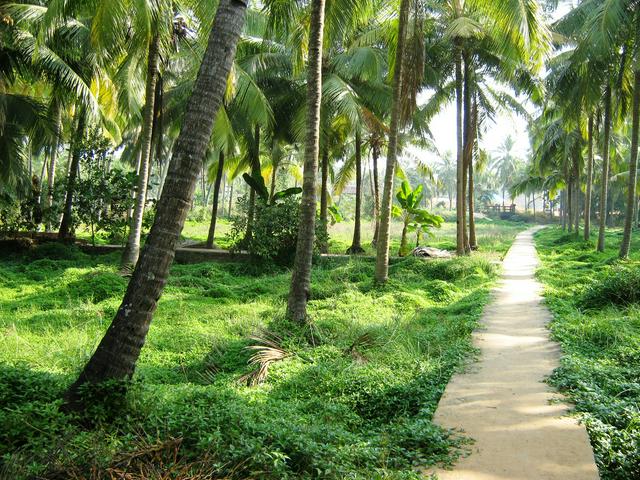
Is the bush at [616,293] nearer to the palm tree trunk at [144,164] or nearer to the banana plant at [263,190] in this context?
the banana plant at [263,190]

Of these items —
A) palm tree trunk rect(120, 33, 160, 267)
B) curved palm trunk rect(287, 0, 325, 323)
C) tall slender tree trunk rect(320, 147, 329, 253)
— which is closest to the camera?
curved palm trunk rect(287, 0, 325, 323)

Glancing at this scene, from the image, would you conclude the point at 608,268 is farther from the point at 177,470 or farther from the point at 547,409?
the point at 177,470

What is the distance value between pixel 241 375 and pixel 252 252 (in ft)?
30.4

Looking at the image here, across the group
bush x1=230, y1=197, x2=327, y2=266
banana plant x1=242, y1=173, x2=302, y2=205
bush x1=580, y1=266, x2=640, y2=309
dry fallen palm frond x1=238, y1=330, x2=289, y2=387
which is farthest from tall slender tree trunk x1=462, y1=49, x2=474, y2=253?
dry fallen palm frond x1=238, y1=330, x2=289, y2=387

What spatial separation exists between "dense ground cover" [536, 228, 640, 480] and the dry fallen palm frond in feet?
10.3

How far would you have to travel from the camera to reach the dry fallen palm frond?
598 cm

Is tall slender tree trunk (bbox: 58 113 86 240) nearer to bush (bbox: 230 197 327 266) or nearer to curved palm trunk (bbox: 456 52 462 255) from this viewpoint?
bush (bbox: 230 197 327 266)

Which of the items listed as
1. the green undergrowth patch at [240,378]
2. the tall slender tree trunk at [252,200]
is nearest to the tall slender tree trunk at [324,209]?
the tall slender tree trunk at [252,200]

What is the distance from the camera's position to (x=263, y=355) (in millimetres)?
6512

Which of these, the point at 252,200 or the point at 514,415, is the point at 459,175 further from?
the point at 514,415

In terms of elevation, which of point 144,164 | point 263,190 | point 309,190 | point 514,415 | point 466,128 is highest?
A: point 466,128

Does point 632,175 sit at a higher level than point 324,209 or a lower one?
higher

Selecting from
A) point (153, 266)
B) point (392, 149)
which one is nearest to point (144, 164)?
point (392, 149)

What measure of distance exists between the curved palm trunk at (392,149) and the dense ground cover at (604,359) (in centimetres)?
345
